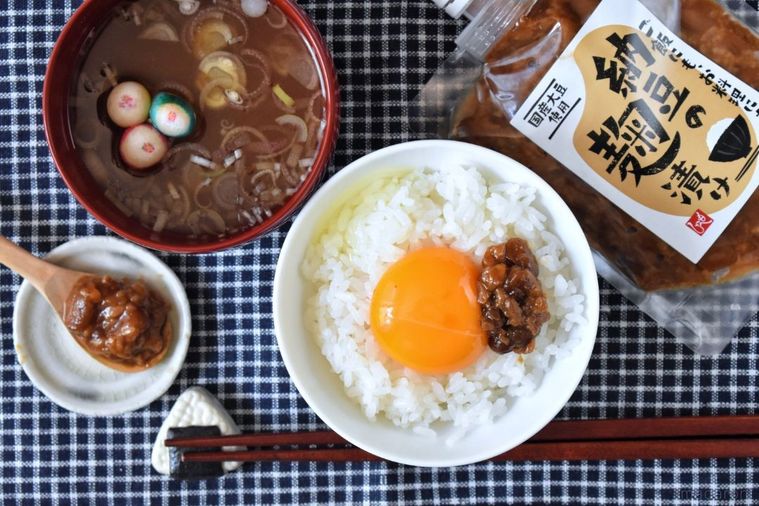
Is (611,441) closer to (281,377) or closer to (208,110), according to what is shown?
(281,377)

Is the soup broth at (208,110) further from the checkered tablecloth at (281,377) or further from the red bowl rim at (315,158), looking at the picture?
the checkered tablecloth at (281,377)

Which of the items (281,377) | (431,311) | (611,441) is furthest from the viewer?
(281,377)

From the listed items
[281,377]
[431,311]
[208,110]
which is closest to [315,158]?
[208,110]

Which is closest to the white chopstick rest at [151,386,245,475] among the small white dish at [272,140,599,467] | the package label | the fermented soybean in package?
the small white dish at [272,140,599,467]

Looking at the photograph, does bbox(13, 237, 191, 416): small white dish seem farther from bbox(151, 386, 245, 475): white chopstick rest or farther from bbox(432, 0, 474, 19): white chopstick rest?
bbox(432, 0, 474, 19): white chopstick rest

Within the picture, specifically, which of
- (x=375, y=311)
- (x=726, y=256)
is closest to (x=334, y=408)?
(x=375, y=311)

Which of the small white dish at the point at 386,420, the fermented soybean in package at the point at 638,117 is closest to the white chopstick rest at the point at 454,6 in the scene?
the fermented soybean in package at the point at 638,117
